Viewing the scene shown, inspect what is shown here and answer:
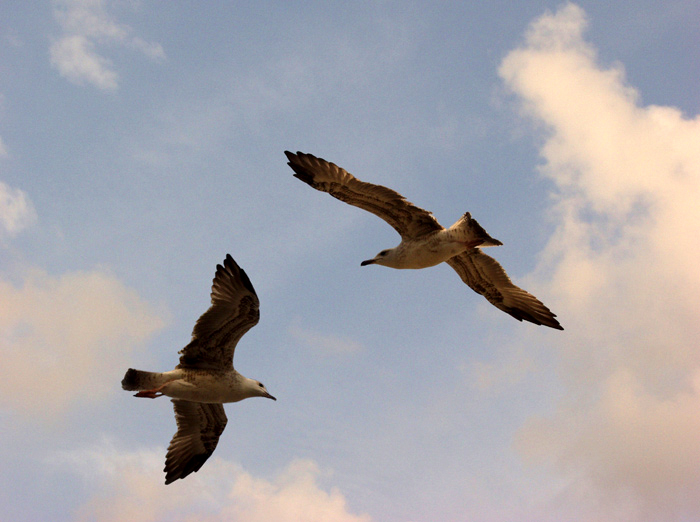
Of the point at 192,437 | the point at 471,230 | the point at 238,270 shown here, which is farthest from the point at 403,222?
the point at 192,437

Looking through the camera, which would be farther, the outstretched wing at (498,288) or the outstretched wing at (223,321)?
the outstretched wing at (498,288)

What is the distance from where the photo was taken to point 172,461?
49.8ft

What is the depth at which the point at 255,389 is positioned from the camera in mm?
14094

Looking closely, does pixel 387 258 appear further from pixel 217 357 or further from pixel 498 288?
pixel 217 357

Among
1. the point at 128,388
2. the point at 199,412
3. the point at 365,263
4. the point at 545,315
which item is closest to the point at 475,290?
the point at 545,315

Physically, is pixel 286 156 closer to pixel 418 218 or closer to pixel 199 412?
pixel 418 218

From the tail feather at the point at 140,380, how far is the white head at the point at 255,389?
168cm

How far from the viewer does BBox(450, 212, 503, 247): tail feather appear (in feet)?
47.1

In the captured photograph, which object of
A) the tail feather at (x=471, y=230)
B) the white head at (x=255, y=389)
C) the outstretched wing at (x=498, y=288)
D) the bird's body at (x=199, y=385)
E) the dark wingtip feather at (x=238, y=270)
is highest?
the outstretched wing at (x=498, y=288)

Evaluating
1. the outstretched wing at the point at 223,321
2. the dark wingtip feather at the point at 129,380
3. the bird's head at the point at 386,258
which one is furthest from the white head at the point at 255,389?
the bird's head at the point at 386,258

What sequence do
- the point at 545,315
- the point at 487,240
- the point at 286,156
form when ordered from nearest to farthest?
the point at 487,240 → the point at 286,156 → the point at 545,315

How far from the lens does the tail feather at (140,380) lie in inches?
531

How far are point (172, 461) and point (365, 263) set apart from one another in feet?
20.1

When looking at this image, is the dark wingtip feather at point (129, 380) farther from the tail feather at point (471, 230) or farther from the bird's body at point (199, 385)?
the tail feather at point (471, 230)
